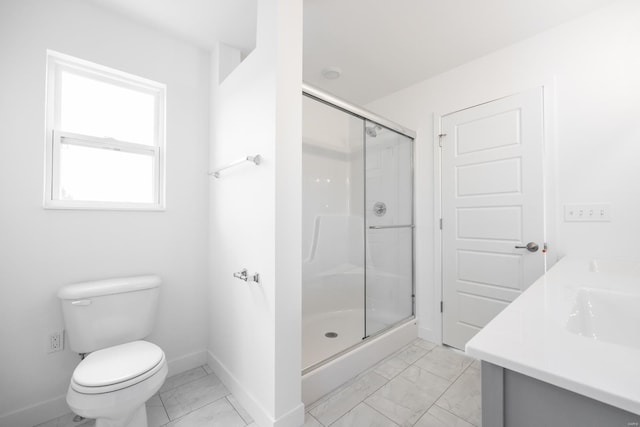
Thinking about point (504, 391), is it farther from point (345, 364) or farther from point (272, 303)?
point (345, 364)

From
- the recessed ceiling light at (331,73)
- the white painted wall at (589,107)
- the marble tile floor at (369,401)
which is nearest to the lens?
the marble tile floor at (369,401)

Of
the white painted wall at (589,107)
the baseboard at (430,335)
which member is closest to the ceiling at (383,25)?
the white painted wall at (589,107)

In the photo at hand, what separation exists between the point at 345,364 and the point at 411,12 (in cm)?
236

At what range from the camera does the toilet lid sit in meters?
1.20

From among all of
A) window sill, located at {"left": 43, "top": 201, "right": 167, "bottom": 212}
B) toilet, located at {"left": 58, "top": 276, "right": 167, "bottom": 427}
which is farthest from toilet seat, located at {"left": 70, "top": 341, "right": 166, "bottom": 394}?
window sill, located at {"left": 43, "top": 201, "right": 167, "bottom": 212}

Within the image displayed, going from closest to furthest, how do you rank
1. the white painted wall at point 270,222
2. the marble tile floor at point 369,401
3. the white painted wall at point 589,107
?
the white painted wall at point 270,222 < the marble tile floor at point 369,401 < the white painted wall at point 589,107

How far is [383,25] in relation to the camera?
1.82m

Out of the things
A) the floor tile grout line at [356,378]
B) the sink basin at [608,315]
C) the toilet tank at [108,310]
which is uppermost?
the sink basin at [608,315]

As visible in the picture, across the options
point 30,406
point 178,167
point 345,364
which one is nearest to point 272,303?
point 345,364

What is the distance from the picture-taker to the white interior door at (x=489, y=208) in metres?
1.92

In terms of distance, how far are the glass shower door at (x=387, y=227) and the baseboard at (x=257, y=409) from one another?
863 millimetres

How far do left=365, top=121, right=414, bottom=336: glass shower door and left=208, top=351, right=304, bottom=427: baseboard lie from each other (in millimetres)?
863

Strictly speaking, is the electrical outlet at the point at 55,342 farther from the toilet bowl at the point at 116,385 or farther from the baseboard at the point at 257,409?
the baseboard at the point at 257,409

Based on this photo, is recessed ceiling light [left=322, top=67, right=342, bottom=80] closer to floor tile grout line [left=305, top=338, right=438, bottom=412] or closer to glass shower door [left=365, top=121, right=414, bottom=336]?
glass shower door [left=365, top=121, right=414, bottom=336]
